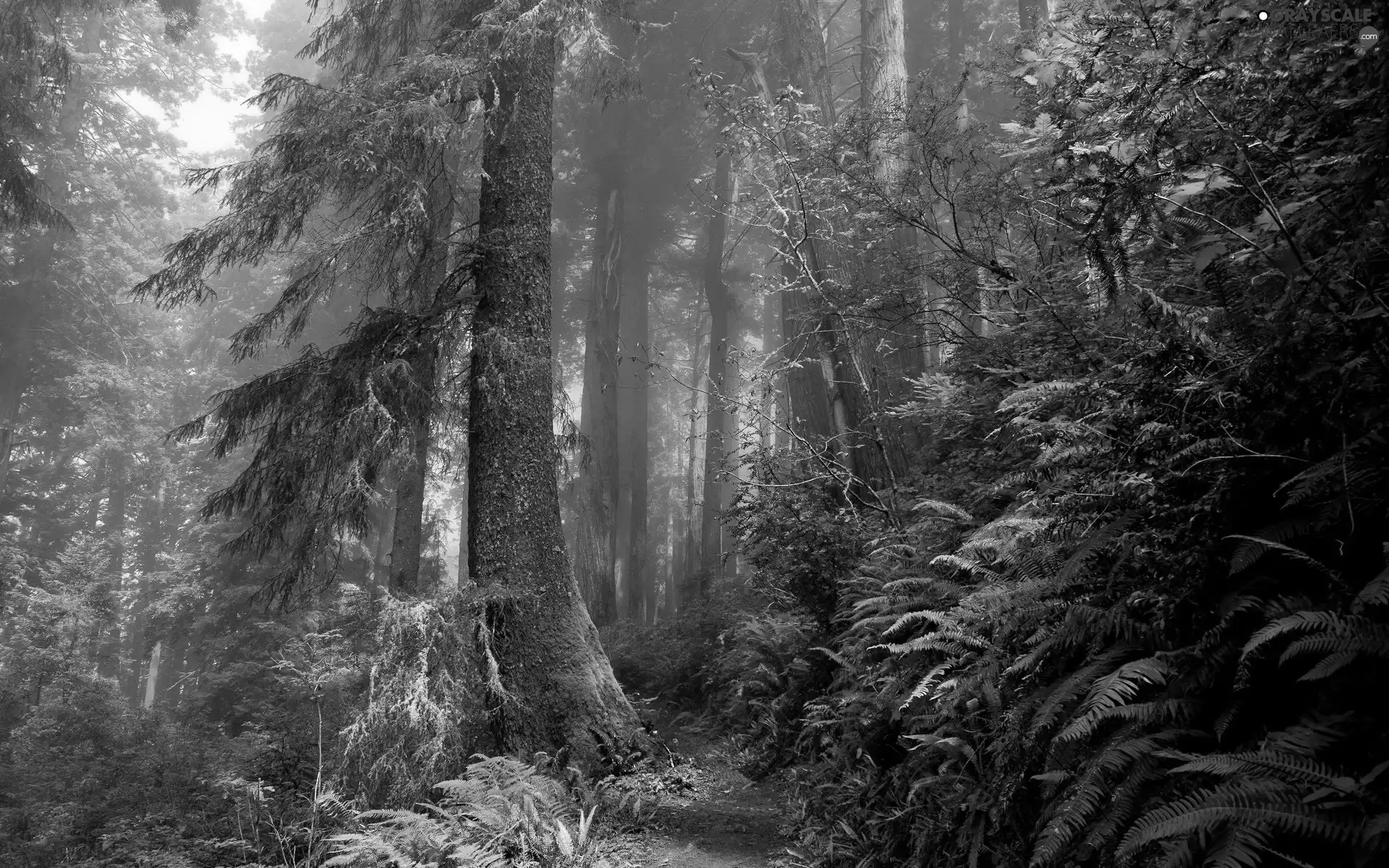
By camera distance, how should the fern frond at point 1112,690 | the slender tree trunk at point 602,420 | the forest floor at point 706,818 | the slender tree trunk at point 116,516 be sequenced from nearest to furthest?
the fern frond at point 1112,690, the forest floor at point 706,818, the slender tree trunk at point 602,420, the slender tree trunk at point 116,516

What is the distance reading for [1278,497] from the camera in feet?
8.59

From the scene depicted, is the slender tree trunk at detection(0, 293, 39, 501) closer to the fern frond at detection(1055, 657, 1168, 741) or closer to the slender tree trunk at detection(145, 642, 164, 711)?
the slender tree trunk at detection(145, 642, 164, 711)

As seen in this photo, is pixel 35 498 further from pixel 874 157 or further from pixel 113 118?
pixel 874 157

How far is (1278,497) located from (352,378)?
683 centimetres

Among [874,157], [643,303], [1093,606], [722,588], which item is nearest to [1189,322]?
[1093,606]

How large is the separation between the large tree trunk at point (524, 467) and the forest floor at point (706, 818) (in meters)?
0.61

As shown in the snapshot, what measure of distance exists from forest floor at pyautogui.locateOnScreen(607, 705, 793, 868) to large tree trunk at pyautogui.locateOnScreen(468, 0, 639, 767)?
614mm

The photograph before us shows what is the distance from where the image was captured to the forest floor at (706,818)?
16.3 feet

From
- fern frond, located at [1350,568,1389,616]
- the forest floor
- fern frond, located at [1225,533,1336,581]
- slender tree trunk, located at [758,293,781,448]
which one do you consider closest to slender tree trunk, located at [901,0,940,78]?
slender tree trunk, located at [758,293,781,448]

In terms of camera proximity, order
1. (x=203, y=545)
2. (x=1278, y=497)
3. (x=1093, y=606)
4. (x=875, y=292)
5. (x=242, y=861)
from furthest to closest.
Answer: (x=203, y=545)
(x=875, y=292)
(x=242, y=861)
(x=1093, y=606)
(x=1278, y=497)

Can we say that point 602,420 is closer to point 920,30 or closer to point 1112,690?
point 920,30

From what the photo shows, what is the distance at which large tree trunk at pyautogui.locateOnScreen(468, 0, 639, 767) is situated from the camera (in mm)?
6398

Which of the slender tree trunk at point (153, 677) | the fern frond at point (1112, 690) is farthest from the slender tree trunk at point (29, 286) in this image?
the fern frond at point (1112, 690)

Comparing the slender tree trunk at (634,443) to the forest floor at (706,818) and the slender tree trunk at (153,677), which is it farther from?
the forest floor at (706,818)
